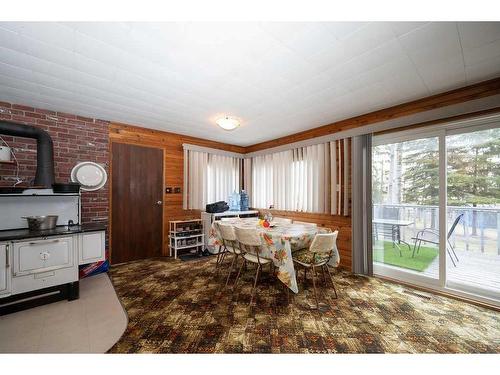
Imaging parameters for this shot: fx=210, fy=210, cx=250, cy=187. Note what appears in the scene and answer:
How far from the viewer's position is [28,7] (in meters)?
1.24

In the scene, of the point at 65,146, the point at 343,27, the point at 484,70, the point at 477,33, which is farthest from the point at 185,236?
the point at 484,70

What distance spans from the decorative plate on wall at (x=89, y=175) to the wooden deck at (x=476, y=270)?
15.9 feet

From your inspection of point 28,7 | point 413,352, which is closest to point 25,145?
point 28,7

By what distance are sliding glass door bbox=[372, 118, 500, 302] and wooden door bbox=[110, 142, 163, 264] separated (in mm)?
3785

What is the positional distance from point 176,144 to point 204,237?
77.1 inches

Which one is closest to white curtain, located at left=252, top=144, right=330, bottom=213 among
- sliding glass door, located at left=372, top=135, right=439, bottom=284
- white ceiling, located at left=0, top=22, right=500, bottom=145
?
sliding glass door, located at left=372, top=135, right=439, bottom=284

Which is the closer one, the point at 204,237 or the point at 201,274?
the point at 201,274

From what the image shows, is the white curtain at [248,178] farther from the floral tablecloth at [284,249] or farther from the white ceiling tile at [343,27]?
the white ceiling tile at [343,27]

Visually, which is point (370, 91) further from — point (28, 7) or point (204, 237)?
point (204, 237)

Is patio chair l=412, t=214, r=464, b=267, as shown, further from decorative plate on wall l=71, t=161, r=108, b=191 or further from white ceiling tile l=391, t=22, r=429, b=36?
decorative plate on wall l=71, t=161, r=108, b=191

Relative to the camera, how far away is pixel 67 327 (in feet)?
6.18

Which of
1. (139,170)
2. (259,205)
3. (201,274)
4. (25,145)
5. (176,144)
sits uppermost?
(176,144)

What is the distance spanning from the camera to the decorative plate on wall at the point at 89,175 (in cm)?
306

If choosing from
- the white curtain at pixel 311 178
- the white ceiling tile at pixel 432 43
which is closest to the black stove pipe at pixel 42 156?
the white curtain at pixel 311 178
